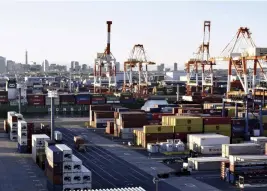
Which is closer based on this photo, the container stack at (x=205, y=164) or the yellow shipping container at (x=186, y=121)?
the container stack at (x=205, y=164)

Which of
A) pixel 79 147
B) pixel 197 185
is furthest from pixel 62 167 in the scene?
pixel 79 147

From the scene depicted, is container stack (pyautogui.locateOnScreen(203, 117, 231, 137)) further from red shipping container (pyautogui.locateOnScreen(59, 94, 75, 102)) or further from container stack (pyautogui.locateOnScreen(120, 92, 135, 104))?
container stack (pyautogui.locateOnScreen(120, 92, 135, 104))

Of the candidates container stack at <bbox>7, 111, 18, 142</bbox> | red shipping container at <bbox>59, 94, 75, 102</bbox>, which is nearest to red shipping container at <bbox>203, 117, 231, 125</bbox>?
container stack at <bbox>7, 111, 18, 142</bbox>

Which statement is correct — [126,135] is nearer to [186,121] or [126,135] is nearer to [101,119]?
[186,121]

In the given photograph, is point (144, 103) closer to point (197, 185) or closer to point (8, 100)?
point (8, 100)

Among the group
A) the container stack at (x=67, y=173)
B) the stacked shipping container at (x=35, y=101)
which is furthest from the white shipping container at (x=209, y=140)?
the stacked shipping container at (x=35, y=101)

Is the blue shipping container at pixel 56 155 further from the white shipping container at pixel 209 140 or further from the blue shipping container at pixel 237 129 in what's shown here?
the blue shipping container at pixel 237 129

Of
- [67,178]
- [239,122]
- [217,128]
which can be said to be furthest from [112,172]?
[239,122]
